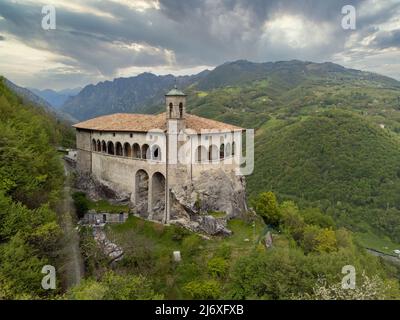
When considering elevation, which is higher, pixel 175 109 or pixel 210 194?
pixel 175 109

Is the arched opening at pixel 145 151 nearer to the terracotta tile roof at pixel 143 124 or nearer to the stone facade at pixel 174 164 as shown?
the stone facade at pixel 174 164

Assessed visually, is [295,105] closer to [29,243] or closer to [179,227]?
[179,227]

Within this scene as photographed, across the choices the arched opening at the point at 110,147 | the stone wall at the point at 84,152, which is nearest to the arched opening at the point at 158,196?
the arched opening at the point at 110,147

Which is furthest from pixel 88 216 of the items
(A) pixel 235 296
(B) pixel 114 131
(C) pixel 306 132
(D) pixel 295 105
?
(D) pixel 295 105

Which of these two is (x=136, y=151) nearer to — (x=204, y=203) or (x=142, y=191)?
(x=142, y=191)

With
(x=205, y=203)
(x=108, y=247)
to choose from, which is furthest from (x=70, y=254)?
(x=205, y=203)

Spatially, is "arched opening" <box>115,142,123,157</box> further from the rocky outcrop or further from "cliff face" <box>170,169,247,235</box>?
"cliff face" <box>170,169,247,235</box>
